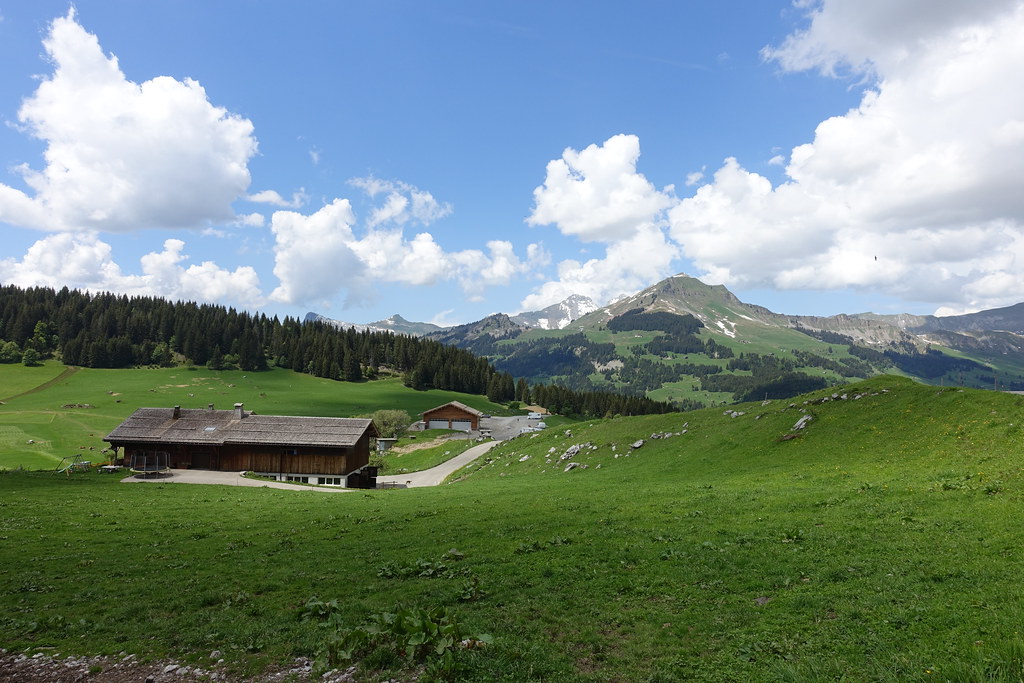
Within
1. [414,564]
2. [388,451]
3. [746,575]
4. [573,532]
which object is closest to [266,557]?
[414,564]

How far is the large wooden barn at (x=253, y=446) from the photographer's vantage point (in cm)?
6462

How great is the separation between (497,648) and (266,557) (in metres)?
14.1

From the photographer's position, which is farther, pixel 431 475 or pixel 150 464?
pixel 431 475

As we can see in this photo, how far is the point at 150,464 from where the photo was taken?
6300cm

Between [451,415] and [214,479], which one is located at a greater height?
[451,415]

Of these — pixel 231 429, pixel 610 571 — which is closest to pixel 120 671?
pixel 610 571

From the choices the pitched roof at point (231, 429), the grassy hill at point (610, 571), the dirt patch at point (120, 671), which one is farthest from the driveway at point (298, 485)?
the dirt patch at point (120, 671)

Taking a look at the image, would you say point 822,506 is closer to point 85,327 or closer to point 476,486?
point 476,486

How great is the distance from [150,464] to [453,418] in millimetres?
75157

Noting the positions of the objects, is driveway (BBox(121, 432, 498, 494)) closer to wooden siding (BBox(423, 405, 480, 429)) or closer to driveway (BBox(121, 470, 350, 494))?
driveway (BBox(121, 470, 350, 494))

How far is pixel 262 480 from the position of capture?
194ft

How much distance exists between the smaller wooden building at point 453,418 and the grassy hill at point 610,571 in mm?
94600

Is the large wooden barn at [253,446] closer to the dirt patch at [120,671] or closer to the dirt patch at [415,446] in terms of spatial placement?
the dirt patch at [415,446]

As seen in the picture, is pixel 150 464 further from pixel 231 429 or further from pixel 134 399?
pixel 134 399
